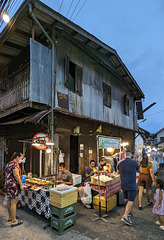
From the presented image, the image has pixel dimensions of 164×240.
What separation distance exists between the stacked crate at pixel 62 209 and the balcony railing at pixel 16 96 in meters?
4.82

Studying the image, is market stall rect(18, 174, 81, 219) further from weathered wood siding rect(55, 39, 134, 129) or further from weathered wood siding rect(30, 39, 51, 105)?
weathered wood siding rect(55, 39, 134, 129)

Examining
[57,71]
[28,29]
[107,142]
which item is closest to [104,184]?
[107,142]

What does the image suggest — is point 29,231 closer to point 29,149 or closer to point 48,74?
point 29,149

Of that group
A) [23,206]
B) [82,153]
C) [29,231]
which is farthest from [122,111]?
[29,231]

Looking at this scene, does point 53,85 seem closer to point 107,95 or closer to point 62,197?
point 62,197

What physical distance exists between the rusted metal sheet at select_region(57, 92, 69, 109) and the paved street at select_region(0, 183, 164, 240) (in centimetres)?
508

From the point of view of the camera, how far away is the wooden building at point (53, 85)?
7730 millimetres

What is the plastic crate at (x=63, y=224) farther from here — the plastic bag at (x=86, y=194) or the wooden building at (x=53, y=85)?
the wooden building at (x=53, y=85)

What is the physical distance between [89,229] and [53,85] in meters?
6.32

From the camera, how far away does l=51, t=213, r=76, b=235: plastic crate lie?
440cm

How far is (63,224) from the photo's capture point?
445 centimetres

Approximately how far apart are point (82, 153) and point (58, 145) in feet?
7.61

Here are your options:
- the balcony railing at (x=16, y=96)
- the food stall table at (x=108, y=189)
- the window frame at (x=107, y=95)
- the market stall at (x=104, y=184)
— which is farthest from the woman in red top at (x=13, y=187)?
the window frame at (x=107, y=95)

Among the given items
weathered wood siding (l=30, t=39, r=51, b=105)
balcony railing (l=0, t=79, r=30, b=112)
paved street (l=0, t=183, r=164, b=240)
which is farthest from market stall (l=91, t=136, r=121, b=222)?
balcony railing (l=0, t=79, r=30, b=112)
